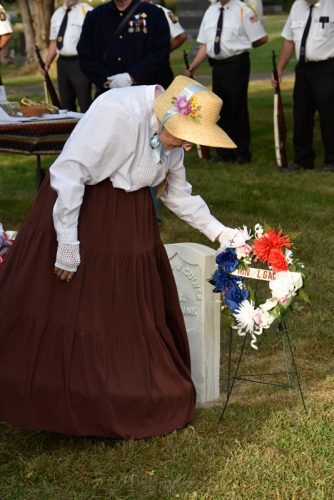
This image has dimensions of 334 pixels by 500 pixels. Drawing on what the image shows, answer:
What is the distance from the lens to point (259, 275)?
500cm

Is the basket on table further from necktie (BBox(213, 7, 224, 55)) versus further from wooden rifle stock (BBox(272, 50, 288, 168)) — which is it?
necktie (BBox(213, 7, 224, 55))

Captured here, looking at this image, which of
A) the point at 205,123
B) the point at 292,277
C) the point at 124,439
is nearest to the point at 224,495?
the point at 124,439

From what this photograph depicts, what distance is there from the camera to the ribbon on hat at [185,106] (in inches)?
189

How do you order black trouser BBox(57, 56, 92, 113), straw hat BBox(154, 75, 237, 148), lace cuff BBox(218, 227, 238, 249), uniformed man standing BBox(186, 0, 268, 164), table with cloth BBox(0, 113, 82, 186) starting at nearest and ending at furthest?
straw hat BBox(154, 75, 237, 148) < lace cuff BBox(218, 227, 238, 249) < table with cloth BBox(0, 113, 82, 186) < uniformed man standing BBox(186, 0, 268, 164) < black trouser BBox(57, 56, 92, 113)

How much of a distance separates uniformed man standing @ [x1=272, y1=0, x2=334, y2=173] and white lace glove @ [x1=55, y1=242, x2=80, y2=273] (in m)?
7.31

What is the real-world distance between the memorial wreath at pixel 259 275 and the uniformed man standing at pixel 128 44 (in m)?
3.71

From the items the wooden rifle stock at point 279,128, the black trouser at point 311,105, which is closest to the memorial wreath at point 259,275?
the black trouser at point 311,105

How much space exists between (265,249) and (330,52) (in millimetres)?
7137

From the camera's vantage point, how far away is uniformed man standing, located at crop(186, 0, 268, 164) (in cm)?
1260

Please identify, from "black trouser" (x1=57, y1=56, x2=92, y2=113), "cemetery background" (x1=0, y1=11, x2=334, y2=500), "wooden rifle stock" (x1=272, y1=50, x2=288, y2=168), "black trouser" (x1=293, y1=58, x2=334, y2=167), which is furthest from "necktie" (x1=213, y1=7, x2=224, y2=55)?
"cemetery background" (x1=0, y1=11, x2=334, y2=500)

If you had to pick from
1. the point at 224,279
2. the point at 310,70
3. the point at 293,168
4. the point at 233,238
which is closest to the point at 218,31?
the point at 310,70

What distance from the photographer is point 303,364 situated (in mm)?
6312

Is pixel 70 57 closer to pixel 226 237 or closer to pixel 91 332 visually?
pixel 226 237

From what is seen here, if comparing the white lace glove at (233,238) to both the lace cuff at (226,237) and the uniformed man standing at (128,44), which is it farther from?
the uniformed man standing at (128,44)
